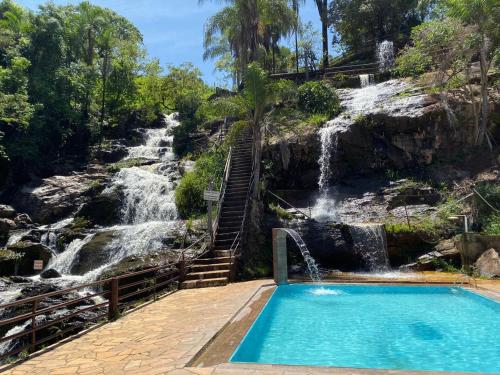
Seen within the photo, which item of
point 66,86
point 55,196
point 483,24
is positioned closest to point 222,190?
point 55,196

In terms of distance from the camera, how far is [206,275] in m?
13.6

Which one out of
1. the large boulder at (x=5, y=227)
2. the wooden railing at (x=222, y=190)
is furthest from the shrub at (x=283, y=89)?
the large boulder at (x=5, y=227)

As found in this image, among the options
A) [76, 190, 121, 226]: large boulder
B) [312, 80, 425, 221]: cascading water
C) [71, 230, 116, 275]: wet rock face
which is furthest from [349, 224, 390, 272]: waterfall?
[76, 190, 121, 226]: large boulder

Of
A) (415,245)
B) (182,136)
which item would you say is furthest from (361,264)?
(182,136)

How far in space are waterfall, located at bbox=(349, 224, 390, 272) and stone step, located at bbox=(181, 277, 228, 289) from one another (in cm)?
669

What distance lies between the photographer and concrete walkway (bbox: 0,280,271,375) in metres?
5.95

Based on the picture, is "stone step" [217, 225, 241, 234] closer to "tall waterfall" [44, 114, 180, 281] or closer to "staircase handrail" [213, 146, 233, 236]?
"staircase handrail" [213, 146, 233, 236]

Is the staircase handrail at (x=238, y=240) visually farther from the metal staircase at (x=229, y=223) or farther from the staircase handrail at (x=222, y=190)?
the staircase handrail at (x=222, y=190)

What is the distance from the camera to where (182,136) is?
94.2ft

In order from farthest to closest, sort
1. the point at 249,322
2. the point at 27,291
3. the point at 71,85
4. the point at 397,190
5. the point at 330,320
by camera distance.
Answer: the point at 71,85 → the point at 397,190 → the point at 27,291 → the point at 330,320 → the point at 249,322

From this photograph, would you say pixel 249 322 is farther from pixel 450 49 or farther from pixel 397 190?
pixel 450 49

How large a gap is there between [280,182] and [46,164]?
56.3 ft

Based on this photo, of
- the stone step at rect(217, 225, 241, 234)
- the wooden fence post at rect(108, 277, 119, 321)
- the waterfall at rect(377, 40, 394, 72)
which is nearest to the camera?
the wooden fence post at rect(108, 277, 119, 321)

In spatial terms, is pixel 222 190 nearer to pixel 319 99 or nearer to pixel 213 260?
pixel 213 260
